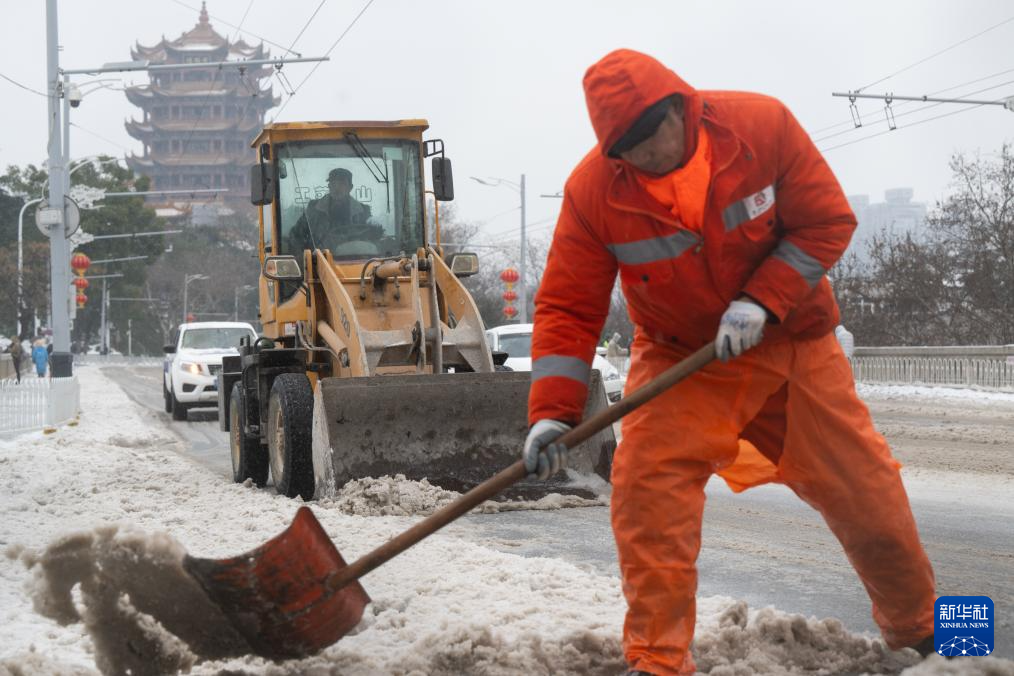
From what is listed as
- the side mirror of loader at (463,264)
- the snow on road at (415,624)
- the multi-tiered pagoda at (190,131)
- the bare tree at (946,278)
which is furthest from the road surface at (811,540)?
the multi-tiered pagoda at (190,131)

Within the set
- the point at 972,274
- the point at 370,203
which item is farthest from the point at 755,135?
the point at 972,274

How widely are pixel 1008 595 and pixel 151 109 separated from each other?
106 m

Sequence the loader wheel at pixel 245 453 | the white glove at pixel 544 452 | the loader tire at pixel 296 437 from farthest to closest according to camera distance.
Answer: the loader wheel at pixel 245 453 → the loader tire at pixel 296 437 → the white glove at pixel 544 452

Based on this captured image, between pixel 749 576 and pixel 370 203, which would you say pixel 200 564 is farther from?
pixel 370 203

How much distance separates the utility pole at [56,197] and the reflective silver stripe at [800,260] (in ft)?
61.9

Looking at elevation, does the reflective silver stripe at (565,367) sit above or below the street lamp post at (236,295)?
below

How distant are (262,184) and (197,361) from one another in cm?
1153

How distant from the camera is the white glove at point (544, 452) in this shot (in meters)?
3.91

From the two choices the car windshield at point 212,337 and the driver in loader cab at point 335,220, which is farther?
the car windshield at point 212,337

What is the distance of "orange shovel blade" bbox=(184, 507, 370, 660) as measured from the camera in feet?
13.3

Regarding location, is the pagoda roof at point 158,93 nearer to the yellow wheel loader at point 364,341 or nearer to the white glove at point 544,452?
the yellow wheel loader at point 364,341

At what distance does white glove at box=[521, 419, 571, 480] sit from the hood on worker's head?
870 millimetres

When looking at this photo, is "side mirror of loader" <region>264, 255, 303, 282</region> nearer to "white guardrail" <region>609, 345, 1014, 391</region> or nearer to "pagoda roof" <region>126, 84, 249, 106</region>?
"white guardrail" <region>609, 345, 1014, 391</region>

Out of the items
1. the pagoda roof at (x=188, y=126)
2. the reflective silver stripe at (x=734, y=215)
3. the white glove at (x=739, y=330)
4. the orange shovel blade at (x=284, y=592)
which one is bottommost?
the orange shovel blade at (x=284, y=592)
